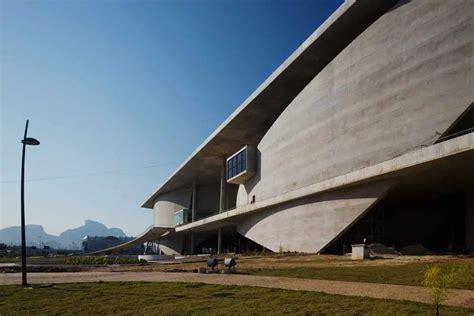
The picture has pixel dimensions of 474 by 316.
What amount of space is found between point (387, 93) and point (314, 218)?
10.9 m

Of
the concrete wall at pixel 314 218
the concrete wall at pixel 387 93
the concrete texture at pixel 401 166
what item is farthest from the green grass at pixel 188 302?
the concrete wall at pixel 314 218

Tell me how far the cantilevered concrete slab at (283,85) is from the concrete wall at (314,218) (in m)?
10.6

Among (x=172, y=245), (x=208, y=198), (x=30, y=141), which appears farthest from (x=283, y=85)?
(x=172, y=245)

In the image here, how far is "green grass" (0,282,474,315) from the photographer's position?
9.48m

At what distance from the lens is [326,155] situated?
3112 centimetres

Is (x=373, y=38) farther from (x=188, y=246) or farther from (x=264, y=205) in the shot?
(x=188, y=246)

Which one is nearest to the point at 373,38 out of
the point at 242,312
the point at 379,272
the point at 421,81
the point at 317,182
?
the point at 421,81

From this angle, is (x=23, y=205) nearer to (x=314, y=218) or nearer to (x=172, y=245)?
(x=314, y=218)

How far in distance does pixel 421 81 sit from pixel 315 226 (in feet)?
42.8

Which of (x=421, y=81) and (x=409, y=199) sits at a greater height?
(x=421, y=81)

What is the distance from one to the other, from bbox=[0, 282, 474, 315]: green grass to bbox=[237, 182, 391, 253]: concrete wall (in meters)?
15.9

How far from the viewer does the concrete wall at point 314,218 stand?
91.4ft

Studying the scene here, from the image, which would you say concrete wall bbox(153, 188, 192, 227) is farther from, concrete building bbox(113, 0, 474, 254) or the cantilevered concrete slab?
concrete building bbox(113, 0, 474, 254)

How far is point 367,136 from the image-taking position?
89.4 ft
